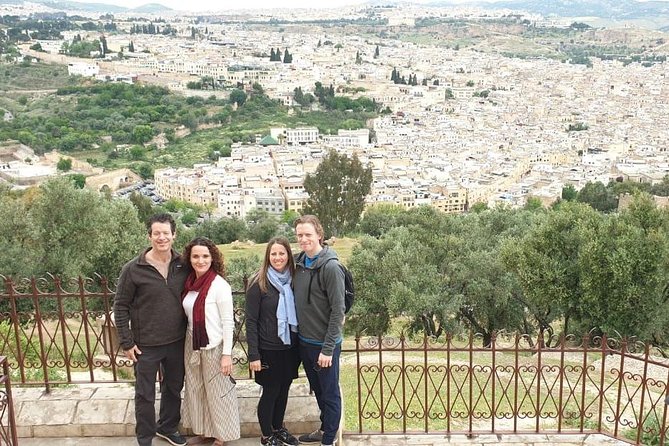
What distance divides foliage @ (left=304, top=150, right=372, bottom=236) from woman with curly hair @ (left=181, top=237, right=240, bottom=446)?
2464cm

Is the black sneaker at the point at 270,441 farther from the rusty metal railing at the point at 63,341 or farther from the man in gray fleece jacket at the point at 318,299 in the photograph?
the rusty metal railing at the point at 63,341

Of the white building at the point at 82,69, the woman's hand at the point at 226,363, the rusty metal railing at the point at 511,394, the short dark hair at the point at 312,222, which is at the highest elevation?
the short dark hair at the point at 312,222

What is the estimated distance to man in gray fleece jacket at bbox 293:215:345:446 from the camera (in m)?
3.71

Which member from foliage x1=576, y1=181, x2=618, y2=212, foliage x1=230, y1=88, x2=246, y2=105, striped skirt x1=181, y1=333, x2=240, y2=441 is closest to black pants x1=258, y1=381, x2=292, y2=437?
striped skirt x1=181, y1=333, x2=240, y2=441

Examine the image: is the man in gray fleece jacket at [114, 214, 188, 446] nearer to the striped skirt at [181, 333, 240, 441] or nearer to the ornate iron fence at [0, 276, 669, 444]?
the striped skirt at [181, 333, 240, 441]

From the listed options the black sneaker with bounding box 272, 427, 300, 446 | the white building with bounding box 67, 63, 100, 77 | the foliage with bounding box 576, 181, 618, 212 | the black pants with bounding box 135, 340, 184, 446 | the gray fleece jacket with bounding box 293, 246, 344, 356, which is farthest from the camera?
the white building with bounding box 67, 63, 100, 77

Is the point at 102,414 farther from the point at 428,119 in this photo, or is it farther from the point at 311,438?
the point at 428,119

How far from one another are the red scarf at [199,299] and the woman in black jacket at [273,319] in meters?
0.23

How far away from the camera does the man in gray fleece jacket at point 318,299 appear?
371 cm

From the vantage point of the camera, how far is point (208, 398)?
13.0ft

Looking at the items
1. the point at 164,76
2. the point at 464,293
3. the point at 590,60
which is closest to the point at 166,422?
the point at 464,293

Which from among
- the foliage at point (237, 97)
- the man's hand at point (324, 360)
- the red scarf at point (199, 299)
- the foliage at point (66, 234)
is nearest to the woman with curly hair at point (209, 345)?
the red scarf at point (199, 299)

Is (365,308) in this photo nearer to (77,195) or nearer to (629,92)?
(77,195)

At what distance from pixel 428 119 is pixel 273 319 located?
87.2 metres
